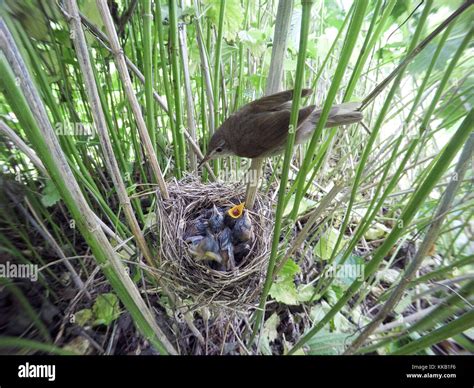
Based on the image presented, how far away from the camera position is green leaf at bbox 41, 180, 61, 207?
379 mm

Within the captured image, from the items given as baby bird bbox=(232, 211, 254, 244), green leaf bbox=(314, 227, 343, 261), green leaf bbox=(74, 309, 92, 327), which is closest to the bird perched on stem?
baby bird bbox=(232, 211, 254, 244)

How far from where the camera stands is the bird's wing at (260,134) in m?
0.40

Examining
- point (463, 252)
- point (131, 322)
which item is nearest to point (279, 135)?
point (463, 252)

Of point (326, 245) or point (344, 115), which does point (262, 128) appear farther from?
point (326, 245)

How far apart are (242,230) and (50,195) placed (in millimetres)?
298

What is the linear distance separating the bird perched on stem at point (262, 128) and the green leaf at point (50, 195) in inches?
9.7

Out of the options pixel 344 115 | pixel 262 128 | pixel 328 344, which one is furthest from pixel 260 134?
pixel 328 344

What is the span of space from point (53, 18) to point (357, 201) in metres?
0.61

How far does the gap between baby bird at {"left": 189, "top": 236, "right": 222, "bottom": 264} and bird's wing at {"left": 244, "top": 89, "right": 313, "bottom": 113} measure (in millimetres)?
227

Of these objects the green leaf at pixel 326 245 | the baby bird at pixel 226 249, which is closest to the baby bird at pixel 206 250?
the baby bird at pixel 226 249

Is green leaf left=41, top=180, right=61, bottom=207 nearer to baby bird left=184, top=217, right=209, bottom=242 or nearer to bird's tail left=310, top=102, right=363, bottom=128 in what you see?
baby bird left=184, top=217, right=209, bottom=242

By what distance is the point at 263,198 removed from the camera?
55cm

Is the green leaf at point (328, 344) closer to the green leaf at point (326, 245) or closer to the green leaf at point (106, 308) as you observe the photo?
the green leaf at point (326, 245)
